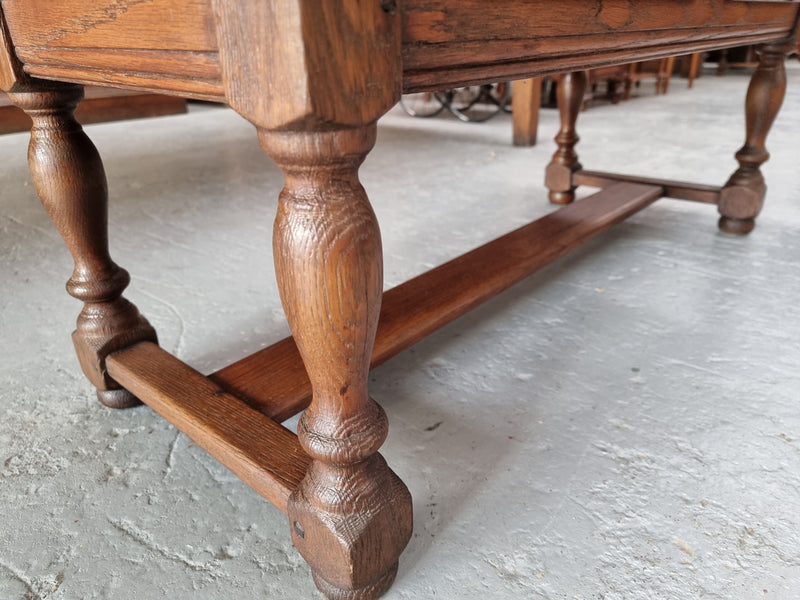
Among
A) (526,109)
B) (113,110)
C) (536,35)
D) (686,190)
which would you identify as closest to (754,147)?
(686,190)

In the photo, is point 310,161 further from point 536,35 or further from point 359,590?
point 359,590

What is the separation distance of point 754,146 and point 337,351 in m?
1.71

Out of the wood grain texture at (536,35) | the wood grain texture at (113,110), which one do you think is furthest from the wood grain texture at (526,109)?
the wood grain texture at (536,35)

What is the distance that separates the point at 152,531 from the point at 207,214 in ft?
5.05

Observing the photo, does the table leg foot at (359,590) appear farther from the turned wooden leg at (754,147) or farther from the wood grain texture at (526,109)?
the wood grain texture at (526,109)

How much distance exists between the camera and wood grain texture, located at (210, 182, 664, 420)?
854 millimetres

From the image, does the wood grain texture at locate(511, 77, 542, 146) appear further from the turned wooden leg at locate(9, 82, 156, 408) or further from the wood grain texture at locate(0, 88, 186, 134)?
the turned wooden leg at locate(9, 82, 156, 408)

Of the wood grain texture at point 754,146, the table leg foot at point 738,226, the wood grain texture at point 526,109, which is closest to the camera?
the wood grain texture at point 754,146

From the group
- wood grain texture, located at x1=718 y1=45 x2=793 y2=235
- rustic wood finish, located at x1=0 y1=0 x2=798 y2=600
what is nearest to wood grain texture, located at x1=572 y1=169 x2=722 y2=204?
wood grain texture, located at x1=718 y1=45 x2=793 y2=235

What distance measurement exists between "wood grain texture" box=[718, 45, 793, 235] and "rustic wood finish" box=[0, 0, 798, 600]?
2.20 feet

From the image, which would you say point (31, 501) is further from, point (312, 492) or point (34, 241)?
point (34, 241)

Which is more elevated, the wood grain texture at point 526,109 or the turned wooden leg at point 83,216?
the turned wooden leg at point 83,216

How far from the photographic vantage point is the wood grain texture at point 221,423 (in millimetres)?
693

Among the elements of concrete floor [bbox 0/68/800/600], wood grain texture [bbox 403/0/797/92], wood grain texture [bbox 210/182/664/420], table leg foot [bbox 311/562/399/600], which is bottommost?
concrete floor [bbox 0/68/800/600]
